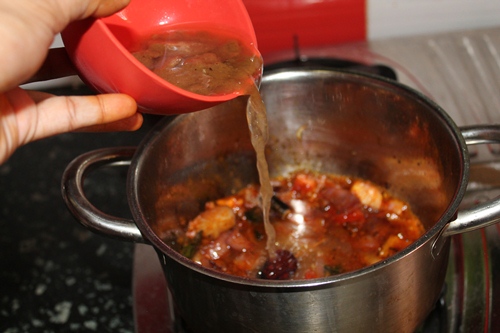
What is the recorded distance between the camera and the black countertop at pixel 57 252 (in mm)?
1211

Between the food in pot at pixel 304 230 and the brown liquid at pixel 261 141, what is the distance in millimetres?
29

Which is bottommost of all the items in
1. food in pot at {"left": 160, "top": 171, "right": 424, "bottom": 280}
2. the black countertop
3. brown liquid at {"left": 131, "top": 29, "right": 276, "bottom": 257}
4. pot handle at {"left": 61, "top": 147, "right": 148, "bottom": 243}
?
the black countertop

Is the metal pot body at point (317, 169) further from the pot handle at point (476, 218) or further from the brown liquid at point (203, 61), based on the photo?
the brown liquid at point (203, 61)

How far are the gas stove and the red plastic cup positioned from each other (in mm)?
413

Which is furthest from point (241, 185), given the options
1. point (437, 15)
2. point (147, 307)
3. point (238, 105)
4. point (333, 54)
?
point (437, 15)

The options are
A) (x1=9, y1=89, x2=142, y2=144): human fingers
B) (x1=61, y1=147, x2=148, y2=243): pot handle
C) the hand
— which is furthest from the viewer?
(x1=61, y1=147, x2=148, y2=243): pot handle

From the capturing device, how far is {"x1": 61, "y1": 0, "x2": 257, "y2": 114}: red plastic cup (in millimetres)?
796

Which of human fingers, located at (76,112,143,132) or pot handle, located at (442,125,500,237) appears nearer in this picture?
pot handle, located at (442,125,500,237)

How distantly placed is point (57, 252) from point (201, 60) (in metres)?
0.65

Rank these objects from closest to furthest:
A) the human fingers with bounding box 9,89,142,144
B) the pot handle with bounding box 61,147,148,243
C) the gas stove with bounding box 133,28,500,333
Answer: the human fingers with bounding box 9,89,142,144 < the pot handle with bounding box 61,147,148,243 < the gas stove with bounding box 133,28,500,333

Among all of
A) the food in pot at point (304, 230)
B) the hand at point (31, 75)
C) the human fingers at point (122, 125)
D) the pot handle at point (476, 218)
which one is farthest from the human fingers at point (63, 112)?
the pot handle at point (476, 218)

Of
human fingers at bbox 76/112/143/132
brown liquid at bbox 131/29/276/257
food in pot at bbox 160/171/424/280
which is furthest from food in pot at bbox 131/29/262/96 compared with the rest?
food in pot at bbox 160/171/424/280

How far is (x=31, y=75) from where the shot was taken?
775 millimetres

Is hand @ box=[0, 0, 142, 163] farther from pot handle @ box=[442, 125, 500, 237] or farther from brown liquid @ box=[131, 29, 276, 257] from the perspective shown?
pot handle @ box=[442, 125, 500, 237]
